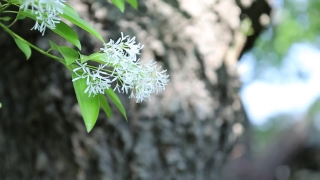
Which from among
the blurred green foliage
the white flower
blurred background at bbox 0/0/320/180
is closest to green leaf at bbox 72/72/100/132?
the white flower

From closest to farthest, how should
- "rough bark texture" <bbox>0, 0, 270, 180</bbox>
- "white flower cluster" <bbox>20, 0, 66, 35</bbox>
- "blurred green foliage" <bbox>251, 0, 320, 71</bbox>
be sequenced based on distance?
"white flower cluster" <bbox>20, 0, 66, 35</bbox>
"rough bark texture" <bbox>0, 0, 270, 180</bbox>
"blurred green foliage" <bbox>251, 0, 320, 71</bbox>

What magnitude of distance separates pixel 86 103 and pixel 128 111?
53 centimetres

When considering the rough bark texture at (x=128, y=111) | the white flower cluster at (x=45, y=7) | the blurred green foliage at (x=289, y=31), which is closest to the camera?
the white flower cluster at (x=45, y=7)

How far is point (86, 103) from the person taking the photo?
1.27 feet

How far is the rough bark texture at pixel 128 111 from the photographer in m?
0.89

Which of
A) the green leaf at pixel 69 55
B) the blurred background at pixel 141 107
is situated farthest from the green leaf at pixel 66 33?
the blurred background at pixel 141 107

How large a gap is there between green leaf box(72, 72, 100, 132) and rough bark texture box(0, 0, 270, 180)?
503 mm

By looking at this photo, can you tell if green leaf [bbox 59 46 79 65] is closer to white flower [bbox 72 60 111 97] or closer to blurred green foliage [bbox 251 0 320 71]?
white flower [bbox 72 60 111 97]

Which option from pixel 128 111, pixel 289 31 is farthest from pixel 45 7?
pixel 289 31

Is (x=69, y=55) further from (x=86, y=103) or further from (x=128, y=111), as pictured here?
(x=128, y=111)

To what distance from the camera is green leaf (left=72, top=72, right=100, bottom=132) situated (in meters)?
0.38

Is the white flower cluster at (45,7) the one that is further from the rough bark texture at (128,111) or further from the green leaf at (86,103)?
the rough bark texture at (128,111)

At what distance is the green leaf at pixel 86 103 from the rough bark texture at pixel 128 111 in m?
0.50

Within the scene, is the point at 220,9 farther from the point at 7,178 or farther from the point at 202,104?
the point at 7,178
